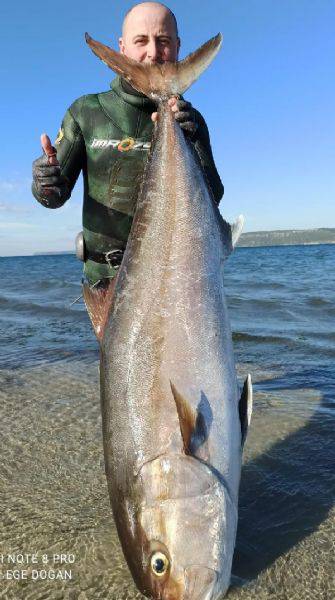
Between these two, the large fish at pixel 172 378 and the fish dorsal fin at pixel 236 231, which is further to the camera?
the fish dorsal fin at pixel 236 231

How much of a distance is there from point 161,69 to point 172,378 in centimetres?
183

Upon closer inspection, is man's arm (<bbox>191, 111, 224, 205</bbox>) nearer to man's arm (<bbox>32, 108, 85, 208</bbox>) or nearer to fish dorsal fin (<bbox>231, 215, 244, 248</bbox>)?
fish dorsal fin (<bbox>231, 215, 244, 248</bbox>)

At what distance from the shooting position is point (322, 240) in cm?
11156

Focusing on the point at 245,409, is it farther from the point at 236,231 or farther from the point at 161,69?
the point at 161,69

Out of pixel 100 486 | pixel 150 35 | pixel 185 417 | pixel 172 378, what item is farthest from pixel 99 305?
pixel 150 35

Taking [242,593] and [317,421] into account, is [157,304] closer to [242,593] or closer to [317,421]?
[242,593]

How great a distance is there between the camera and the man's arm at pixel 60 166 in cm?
335

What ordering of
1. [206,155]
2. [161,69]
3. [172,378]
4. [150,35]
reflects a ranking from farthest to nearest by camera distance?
[206,155]
[150,35]
[161,69]
[172,378]

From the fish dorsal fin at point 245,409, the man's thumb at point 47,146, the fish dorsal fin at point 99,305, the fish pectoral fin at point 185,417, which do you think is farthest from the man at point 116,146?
the fish pectoral fin at point 185,417

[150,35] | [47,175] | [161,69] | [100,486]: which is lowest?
[100,486]

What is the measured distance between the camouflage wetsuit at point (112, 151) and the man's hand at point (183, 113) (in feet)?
1.72

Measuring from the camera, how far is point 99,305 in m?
3.04

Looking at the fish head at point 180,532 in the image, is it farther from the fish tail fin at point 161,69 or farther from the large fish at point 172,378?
the fish tail fin at point 161,69

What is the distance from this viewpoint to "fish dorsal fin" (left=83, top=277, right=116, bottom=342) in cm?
295
